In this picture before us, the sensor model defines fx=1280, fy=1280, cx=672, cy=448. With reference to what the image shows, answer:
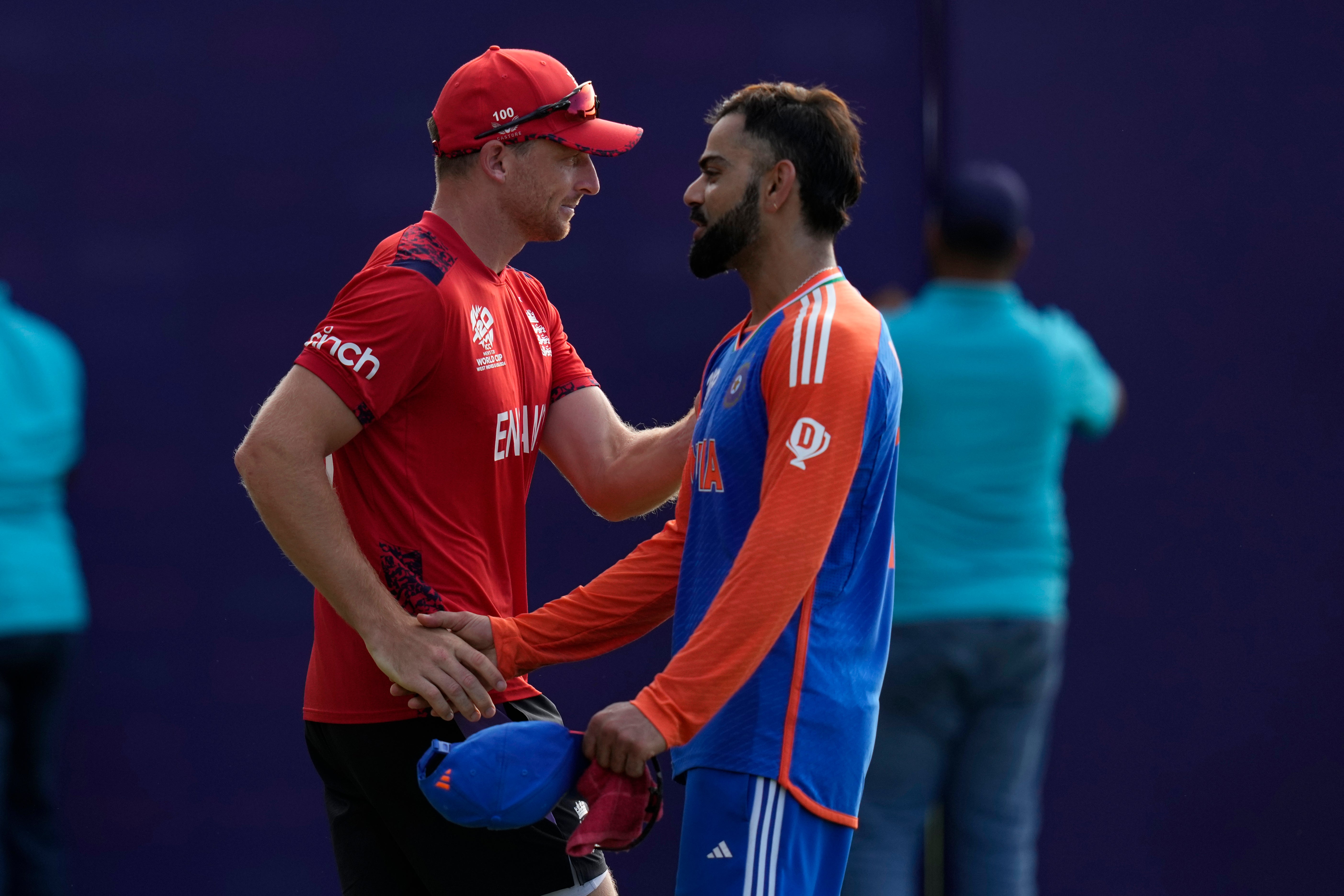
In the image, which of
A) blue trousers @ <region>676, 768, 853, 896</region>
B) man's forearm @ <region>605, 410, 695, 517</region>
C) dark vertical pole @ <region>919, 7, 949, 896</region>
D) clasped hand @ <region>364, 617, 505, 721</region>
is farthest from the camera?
dark vertical pole @ <region>919, 7, 949, 896</region>

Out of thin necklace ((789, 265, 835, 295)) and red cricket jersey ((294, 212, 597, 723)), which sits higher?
thin necklace ((789, 265, 835, 295))

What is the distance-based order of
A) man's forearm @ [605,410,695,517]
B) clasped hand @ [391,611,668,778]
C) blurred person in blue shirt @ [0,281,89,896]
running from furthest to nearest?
blurred person in blue shirt @ [0,281,89,896], man's forearm @ [605,410,695,517], clasped hand @ [391,611,668,778]

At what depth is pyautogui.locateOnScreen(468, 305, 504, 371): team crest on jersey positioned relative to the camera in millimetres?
2482

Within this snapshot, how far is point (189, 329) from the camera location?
3.92 meters

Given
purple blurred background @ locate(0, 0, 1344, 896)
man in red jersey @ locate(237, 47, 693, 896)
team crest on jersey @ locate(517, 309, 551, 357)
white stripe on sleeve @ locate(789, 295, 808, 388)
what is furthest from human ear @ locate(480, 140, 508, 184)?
purple blurred background @ locate(0, 0, 1344, 896)

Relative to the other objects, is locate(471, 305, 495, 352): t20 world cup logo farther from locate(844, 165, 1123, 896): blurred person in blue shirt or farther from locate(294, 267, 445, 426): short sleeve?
locate(844, 165, 1123, 896): blurred person in blue shirt

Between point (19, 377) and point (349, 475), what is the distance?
1.62 meters

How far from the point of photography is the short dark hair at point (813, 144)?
236 cm

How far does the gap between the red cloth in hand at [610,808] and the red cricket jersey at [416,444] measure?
1.70 ft

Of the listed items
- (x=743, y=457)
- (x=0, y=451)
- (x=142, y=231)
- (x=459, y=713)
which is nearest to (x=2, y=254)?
(x=142, y=231)

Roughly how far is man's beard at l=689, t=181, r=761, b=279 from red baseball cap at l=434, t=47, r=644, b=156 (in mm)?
403

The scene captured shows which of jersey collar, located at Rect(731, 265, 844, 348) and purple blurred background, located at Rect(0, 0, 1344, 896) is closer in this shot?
jersey collar, located at Rect(731, 265, 844, 348)

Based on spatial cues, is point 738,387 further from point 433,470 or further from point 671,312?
point 671,312

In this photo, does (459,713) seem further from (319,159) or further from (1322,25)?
(1322,25)
